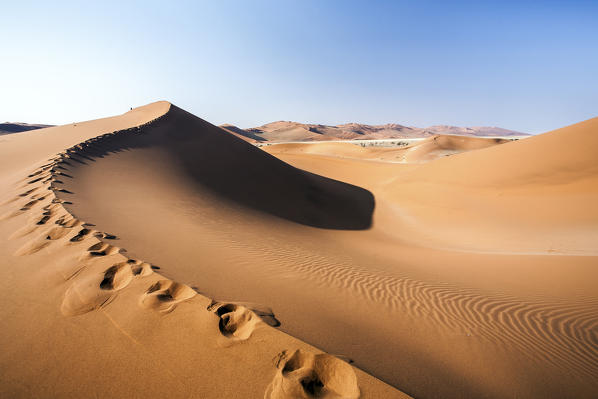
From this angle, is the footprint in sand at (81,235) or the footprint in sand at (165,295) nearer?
the footprint in sand at (165,295)

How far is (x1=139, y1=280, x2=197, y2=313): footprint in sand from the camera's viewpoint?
214 cm

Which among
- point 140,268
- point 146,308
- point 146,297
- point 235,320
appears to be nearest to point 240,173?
point 140,268

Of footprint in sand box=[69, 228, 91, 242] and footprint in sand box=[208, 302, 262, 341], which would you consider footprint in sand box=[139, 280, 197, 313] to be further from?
footprint in sand box=[69, 228, 91, 242]

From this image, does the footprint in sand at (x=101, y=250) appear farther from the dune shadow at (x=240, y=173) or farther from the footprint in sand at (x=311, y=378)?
the dune shadow at (x=240, y=173)

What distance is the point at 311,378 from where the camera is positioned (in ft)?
5.55

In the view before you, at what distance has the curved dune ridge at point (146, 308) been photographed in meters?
1.58

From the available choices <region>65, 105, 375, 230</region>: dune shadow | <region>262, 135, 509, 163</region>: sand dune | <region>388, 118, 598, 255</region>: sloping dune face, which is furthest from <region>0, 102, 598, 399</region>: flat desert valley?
<region>262, 135, 509, 163</region>: sand dune

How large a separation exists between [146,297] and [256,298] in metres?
0.96

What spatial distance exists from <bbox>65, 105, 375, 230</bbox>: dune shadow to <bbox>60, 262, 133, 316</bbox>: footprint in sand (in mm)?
5215

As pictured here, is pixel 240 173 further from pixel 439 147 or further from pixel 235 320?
pixel 439 147

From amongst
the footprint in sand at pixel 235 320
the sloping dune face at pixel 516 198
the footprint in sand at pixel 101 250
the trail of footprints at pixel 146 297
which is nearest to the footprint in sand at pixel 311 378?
the trail of footprints at pixel 146 297

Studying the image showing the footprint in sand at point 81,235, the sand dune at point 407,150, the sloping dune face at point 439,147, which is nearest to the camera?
the footprint in sand at point 81,235

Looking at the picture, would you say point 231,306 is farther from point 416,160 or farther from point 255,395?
point 416,160

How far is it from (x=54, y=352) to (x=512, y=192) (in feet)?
45.3
